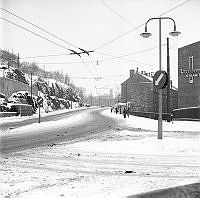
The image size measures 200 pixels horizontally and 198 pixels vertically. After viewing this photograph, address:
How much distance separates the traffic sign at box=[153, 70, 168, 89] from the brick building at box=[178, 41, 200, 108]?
86.7ft

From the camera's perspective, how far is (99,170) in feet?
23.7

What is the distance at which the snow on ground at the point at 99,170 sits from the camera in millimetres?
5410

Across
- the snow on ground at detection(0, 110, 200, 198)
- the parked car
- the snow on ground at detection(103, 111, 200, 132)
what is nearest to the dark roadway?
the snow on ground at detection(0, 110, 200, 198)

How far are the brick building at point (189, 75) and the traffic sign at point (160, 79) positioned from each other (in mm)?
26424

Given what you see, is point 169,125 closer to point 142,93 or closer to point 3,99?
point 3,99

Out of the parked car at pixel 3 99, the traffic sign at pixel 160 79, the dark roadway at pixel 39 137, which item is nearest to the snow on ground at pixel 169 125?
the dark roadway at pixel 39 137

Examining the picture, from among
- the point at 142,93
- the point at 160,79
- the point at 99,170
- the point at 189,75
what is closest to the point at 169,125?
the point at 160,79

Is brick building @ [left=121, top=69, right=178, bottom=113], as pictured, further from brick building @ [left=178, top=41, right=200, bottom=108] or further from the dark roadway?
the dark roadway

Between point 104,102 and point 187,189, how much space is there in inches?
6791

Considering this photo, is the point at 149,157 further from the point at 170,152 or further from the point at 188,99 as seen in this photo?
the point at 188,99

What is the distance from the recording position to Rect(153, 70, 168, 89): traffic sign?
12.3 metres

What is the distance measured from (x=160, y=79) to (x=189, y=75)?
2762 cm

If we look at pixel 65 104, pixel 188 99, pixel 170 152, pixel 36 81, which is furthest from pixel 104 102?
pixel 170 152

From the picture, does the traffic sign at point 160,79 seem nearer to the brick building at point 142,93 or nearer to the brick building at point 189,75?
the brick building at point 189,75
